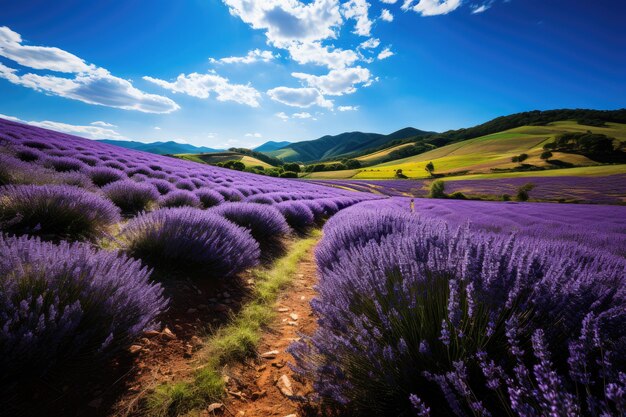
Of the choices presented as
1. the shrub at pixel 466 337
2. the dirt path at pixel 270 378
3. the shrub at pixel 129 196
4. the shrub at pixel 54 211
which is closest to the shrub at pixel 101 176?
the shrub at pixel 129 196

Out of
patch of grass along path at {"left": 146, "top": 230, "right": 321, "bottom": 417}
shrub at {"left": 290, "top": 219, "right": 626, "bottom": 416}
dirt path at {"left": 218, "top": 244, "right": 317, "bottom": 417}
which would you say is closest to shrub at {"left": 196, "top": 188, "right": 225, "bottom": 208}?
patch of grass along path at {"left": 146, "top": 230, "right": 321, "bottom": 417}

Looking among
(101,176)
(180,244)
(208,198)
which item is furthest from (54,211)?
(101,176)

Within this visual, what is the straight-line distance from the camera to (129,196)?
5145 mm

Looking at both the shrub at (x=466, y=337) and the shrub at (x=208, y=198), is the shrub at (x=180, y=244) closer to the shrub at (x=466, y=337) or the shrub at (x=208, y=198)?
the shrub at (x=466, y=337)

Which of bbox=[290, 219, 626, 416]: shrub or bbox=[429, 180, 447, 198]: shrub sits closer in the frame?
bbox=[290, 219, 626, 416]: shrub

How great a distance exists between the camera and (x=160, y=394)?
1438 millimetres

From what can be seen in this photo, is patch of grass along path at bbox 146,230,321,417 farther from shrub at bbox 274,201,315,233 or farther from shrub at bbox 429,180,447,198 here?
shrub at bbox 429,180,447,198

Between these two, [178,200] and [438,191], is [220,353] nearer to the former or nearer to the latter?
[178,200]

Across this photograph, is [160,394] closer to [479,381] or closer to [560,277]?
[479,381]

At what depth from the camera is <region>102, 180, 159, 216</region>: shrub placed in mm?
5094

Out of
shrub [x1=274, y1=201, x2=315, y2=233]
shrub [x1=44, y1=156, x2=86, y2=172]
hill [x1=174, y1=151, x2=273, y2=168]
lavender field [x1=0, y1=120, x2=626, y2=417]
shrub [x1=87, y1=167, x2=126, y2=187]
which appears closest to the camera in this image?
lavender field [x1=0, y1=120, x2=626, y2=417]

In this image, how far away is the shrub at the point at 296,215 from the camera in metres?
7.30

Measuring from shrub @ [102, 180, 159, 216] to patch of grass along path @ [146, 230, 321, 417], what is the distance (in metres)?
3.42

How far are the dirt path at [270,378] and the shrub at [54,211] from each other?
251 cm
